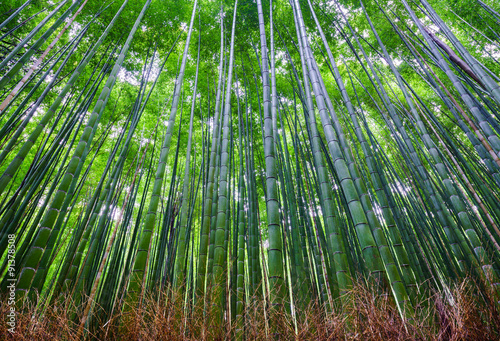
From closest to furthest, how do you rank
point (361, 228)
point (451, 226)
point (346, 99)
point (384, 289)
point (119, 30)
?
point (384, 289)
point (361, 228)
point (451, 226)
point (346, 99)
point (119, 30)

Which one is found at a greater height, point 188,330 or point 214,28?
point 214,28

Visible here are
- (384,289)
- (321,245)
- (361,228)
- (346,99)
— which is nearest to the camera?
(384,289)

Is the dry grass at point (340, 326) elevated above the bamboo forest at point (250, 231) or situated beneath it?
situated beneath

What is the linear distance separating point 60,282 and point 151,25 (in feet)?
13.2

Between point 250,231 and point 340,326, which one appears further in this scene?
point 250,231

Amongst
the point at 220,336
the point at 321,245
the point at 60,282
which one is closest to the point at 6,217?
the point at 60,282

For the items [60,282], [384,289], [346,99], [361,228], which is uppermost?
[346,99]

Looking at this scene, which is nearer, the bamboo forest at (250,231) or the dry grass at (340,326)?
the dry grass at (340,326)

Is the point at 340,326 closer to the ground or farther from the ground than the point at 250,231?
closer to the ground

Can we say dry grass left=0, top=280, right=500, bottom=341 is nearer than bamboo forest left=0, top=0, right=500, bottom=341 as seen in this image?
Yes

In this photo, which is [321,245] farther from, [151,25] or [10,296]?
[151,25]

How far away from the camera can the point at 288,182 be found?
8.84 feet

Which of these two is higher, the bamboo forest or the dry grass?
the bamboo forest

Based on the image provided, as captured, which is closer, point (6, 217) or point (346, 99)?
point (6, 217)
